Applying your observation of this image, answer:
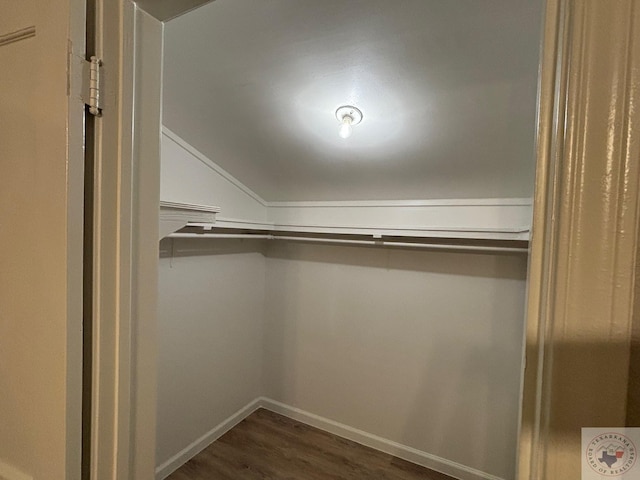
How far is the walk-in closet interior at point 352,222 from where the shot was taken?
1.23 metres

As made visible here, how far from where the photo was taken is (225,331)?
2359mm

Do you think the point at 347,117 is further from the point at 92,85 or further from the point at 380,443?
the point at 380,443

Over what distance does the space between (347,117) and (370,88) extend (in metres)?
0.18

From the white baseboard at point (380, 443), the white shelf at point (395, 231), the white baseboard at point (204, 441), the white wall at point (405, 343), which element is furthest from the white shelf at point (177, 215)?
the white baseboard at point (380, 443)

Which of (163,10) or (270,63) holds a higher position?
(270,63)

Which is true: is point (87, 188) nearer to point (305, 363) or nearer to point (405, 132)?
point (405, 132)

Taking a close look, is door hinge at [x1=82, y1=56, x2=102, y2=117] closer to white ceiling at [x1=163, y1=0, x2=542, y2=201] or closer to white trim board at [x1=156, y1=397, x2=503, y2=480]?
white ceiling at [x1=163, y1=0, x2=542, y2=201]

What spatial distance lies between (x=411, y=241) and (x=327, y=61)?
1.17 metres

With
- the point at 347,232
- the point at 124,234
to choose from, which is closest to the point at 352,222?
the point at 347,232

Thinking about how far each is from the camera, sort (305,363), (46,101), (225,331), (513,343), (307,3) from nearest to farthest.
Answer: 1. (46,101)
2. (307,3)
3. (513,343)
4. (225,331)
5. (305,363)

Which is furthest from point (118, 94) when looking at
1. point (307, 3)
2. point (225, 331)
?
point (225, 331)

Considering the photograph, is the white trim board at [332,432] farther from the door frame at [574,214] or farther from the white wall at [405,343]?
the door frame at [574,214]

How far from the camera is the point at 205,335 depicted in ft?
7.22

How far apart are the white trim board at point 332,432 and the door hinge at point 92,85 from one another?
2.08m
